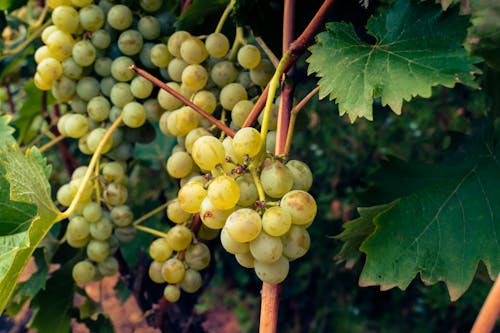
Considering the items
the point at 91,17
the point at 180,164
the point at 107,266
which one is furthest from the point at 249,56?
the point at 107,266

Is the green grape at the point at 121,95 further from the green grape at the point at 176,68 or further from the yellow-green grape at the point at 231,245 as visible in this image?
the yellow-green grape at the point at 231,245

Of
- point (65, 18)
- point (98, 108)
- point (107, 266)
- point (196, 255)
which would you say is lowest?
point (107, 266)

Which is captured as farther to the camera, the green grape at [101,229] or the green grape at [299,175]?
the green grape at [101,229]

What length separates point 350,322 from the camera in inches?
91.0

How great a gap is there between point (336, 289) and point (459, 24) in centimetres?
187

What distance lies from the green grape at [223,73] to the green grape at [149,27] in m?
0.14

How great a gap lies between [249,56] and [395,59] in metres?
0.17

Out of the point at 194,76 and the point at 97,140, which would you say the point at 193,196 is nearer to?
the point at 194,76

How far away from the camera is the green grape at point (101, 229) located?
772 millimetres

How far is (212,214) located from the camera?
50 cm

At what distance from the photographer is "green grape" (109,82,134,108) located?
0.76m

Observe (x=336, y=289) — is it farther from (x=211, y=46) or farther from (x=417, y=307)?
(x=211, y=46)

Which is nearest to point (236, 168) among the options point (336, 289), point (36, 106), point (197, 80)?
point (197, 80)

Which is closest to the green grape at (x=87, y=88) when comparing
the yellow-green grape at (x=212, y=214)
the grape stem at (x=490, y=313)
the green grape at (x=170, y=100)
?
the green grape at (x=170, y=100)
